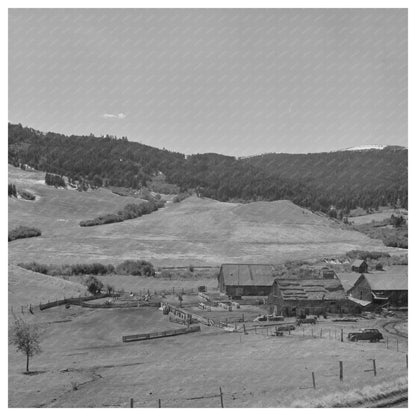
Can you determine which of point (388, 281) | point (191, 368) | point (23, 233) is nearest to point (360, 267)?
point (388, 281)

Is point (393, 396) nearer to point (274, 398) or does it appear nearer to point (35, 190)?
point (274, 398)

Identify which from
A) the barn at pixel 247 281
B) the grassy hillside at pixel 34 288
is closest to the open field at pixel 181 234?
the grassy hillside at pixel 34 288

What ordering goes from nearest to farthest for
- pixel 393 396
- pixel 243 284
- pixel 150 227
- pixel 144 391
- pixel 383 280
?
pixel 393 396 < pixel 144 391 < pixel 383 280 < pixel 243 284 < pixel 150 227

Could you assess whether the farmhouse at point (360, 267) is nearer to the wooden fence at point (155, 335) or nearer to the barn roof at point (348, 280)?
the barn roof at point (348, 280)

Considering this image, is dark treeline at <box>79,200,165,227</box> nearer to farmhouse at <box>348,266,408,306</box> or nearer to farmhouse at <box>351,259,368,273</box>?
farmhouse at <box>351,259,368,273</box>

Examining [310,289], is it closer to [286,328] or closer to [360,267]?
[286,328]

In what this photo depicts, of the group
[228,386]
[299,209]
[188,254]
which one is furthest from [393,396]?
[299,209]

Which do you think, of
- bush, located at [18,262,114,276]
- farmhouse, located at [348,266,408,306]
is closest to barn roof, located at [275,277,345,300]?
farmhouse, located at [348,266,408,306]
